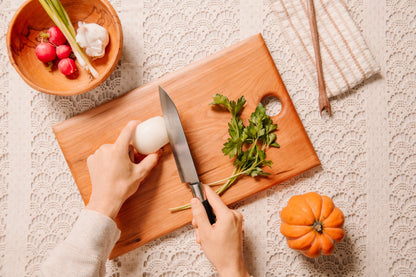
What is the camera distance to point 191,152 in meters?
1.03

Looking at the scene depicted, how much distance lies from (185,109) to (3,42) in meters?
0.72

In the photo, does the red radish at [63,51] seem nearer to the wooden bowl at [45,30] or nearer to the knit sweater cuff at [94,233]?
the wooden bowl at [45,30]

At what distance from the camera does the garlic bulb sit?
3.05 ft

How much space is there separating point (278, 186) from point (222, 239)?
31cm

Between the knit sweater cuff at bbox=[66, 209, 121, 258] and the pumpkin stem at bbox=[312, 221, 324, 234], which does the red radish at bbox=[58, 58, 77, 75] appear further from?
the pumpkin stem at bbox=[312, 221, 324, 234]

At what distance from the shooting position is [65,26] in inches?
Result: 37.0

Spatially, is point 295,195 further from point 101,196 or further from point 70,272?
point 70,272

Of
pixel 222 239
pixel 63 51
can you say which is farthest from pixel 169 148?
pixel 63 51

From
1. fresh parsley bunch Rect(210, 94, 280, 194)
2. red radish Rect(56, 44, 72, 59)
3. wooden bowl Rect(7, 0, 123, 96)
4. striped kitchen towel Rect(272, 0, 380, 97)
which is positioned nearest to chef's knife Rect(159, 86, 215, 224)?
fresh parsley bunch Rect(210, 94, 280, 194)

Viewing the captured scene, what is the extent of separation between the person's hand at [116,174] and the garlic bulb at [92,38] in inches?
9.9

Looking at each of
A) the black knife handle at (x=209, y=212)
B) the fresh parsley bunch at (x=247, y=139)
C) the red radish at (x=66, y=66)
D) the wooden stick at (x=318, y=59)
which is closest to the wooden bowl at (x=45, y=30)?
the red radish at (x=66, y=66)

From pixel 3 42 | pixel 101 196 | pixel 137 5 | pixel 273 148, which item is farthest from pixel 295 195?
pixel 3 42

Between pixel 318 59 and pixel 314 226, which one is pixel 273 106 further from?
pixel 314 226

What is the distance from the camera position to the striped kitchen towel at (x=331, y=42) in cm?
107
